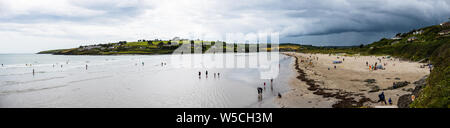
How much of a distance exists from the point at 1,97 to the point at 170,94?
21.0 meters

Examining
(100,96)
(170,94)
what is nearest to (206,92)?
(170,94)

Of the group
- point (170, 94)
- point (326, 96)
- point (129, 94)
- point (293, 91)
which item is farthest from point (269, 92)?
point (129, 94)

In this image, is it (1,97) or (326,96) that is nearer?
(326,96)

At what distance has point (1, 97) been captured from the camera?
94.9 ft
